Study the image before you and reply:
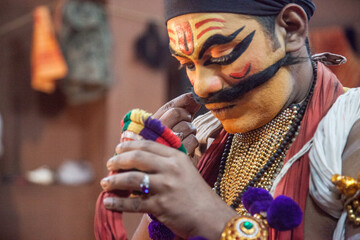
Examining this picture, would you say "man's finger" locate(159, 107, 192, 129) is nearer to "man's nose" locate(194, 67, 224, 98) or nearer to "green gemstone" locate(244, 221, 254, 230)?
"man's nose" locate(194, 67, 224, 98)

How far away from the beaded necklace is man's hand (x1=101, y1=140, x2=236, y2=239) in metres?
0.21

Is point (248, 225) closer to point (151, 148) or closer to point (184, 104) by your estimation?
point (151, 148)

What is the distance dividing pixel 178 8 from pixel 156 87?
272cm

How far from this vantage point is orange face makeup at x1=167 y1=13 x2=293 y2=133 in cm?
101

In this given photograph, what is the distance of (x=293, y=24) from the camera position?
3.52 ft

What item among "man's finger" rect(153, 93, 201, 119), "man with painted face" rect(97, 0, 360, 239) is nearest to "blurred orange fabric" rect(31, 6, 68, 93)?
"man's finger" rect(153, 93, 201, 119)

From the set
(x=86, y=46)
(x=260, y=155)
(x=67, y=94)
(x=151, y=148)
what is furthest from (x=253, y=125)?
(x=67, y=94)

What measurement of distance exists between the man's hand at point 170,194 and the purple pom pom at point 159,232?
161 millimetres

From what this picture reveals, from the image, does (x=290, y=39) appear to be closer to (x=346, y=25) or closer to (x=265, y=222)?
(x=265, y=222)

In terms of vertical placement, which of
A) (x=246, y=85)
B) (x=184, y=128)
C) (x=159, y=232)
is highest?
(x=246, y=85)

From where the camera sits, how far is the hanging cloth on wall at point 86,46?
12.5 ft

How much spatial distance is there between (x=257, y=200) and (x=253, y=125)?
21cm

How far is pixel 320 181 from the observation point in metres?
0.96

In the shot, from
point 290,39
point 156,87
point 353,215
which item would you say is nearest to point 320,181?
point 353,215
